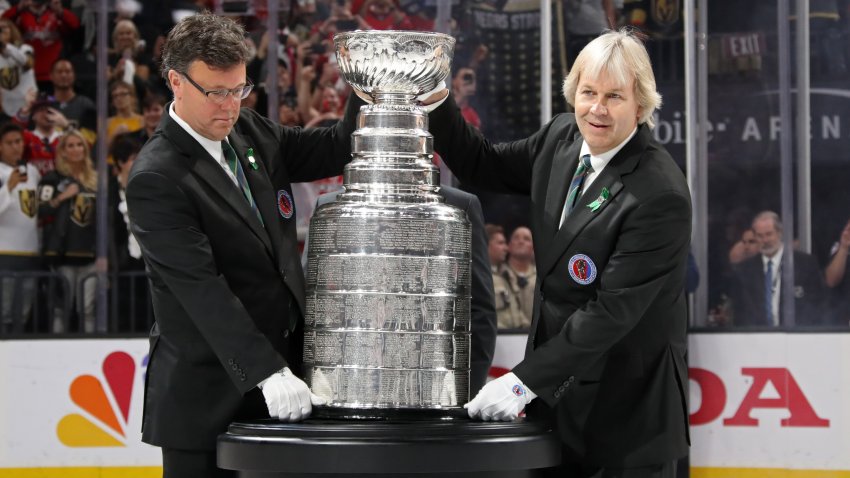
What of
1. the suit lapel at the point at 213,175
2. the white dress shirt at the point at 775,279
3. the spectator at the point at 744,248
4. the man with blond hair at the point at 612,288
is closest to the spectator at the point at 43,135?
the spectator at the point at 744,248

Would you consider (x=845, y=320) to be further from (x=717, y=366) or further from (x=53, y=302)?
(x=53, y=302)

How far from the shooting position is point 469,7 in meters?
5.84

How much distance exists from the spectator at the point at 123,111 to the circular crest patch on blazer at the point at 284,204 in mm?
2961

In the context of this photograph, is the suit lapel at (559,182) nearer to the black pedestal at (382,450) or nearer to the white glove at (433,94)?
the white glove at (433,94)

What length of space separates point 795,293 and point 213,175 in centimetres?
317

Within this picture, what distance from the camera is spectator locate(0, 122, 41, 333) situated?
16.8 feet

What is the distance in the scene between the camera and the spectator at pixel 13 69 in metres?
5.68

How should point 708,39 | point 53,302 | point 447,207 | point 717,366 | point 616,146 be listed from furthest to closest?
1. point 708,39
2. point 53,302
3. point 717,366
4. point 616,146
5. point 447,207

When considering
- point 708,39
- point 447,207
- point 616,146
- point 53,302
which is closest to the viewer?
point 447,207

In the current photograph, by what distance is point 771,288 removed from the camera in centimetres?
534

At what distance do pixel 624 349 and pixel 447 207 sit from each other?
0.50m

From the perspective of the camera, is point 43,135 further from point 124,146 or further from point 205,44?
point 205,44

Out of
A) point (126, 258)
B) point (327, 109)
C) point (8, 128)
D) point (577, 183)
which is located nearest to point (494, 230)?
point (327, 109)

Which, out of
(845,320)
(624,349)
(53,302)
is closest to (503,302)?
(845,320)
